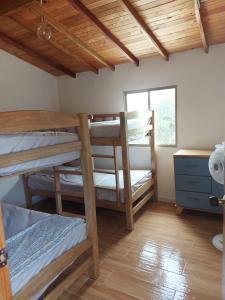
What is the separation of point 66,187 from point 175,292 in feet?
6.35

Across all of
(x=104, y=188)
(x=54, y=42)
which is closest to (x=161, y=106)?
(x=104, y=188)

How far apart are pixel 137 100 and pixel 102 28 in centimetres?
136

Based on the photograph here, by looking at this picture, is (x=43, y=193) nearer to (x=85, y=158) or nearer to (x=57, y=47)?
(x=85, y=158)

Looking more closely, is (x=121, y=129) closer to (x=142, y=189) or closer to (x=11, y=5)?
(x=142, y=189)

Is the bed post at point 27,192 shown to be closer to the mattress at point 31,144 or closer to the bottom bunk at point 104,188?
the bottom bunk at point 104,188

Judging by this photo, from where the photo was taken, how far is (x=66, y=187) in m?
3.27

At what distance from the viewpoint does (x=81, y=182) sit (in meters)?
3.28

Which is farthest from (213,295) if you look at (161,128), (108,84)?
(108,84)

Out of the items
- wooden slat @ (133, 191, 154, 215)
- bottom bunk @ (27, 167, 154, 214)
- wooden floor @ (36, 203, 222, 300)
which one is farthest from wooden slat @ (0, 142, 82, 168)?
wooden slat @ (133, 191, 154, 215)

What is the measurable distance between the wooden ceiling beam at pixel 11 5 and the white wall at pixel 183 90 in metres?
1.88

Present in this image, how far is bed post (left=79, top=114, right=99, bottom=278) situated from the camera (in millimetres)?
1917

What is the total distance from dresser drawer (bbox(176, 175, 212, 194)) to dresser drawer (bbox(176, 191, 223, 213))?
0.22 ft

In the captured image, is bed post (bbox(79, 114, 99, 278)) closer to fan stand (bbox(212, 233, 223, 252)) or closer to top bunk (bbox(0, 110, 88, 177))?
top bunk (bbox(0, 110, 88, 177))

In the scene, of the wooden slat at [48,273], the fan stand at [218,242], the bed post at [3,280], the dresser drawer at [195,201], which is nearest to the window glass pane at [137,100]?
the dresser drawer at [195,201]
